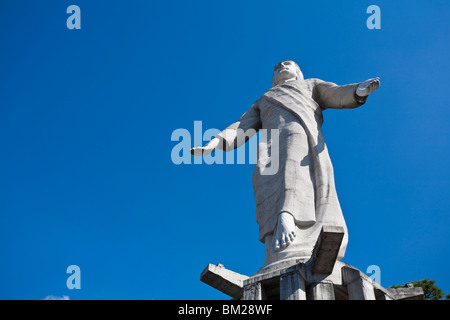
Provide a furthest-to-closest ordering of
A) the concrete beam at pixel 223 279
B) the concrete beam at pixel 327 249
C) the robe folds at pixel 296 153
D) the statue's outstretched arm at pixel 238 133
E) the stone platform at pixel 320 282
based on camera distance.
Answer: the statue's outstretched arm at pixel 238 133 < the robe folds at pixel 296 153 < the concrete beam at pixel 223 279 < the stone platform at pixel 320 282 < the concrete beam at pixel 327 249

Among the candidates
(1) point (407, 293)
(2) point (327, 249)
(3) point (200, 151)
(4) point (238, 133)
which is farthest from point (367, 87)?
(2) point (327, 249)

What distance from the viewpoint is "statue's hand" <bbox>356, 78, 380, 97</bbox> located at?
8227 mm

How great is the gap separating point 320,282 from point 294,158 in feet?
8.72

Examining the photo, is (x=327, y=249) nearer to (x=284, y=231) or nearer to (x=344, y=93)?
(x=284, y=231)

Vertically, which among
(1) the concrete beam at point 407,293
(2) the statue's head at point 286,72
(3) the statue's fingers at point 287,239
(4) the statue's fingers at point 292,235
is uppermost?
(2) the statue's head at point 286,72

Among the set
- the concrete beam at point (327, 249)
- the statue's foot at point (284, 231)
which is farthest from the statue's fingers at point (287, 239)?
the concrete beam at point (327, 249)

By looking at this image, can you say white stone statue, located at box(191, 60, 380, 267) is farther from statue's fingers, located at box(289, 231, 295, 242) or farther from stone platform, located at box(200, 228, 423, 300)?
stone platform, located at box(200, 228, 423, 300)

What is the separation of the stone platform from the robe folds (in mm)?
662

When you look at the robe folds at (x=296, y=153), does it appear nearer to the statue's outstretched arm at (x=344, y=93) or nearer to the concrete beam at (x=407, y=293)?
the statue's outstretched arm at (x=344, y=93)

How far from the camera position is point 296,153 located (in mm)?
8211

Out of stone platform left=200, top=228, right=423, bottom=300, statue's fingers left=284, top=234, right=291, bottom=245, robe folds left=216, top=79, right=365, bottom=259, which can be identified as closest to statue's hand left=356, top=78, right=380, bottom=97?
robe folds left=216, top=79, right=365, bottom=259

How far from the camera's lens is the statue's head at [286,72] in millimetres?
10094

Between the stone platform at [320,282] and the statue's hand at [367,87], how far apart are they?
332 centimetres
